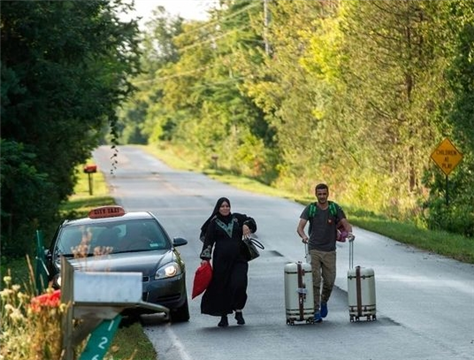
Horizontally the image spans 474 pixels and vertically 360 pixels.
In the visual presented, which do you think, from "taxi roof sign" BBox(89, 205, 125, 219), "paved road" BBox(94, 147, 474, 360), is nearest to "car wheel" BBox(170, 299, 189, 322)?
"paved road" BBox(94, 147, 474, 360)

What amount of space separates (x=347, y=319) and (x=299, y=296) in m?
1.11

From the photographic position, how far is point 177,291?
57.0ft

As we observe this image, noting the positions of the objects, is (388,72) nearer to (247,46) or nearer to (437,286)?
(437,286)

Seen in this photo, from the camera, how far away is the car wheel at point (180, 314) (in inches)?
700

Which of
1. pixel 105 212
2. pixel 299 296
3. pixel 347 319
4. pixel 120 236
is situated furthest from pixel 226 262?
pixel 105 212

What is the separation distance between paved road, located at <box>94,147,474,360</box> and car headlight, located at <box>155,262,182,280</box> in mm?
687

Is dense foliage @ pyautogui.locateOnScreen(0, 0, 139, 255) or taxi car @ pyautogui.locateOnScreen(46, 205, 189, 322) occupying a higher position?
dense foliage @ pyautogui.locateOnScreen(0, 0, 139, 255)

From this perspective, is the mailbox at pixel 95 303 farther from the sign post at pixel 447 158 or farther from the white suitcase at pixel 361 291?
the sign post at pixel 447 158

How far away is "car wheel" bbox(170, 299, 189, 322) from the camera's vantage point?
700 inches

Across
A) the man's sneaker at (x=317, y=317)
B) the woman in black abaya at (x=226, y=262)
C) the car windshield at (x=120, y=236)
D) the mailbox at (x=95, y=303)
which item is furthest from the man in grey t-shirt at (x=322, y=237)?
the mailbox at (x=95, y=303)

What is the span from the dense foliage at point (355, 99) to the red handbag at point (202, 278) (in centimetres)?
1891

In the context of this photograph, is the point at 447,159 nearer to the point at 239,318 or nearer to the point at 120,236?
the point at 120,236

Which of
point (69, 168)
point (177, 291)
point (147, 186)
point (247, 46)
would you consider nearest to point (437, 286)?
point (177, 291)

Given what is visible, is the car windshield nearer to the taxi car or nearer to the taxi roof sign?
the taxi car
